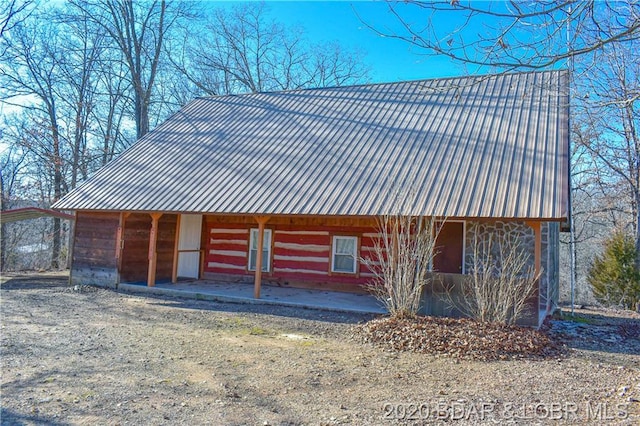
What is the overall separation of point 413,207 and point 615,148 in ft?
40.6

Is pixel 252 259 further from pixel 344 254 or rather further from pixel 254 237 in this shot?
pixel 344 254

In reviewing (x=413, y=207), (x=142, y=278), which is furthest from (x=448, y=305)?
(x=142, y=278)

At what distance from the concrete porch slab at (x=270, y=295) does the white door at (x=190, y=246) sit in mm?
897

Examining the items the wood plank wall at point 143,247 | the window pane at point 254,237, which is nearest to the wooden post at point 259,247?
the window pane at point 254,237

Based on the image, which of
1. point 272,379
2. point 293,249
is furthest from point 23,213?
point 272,379

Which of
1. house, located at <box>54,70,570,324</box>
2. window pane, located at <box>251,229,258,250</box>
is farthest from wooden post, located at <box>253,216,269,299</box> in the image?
window pane, located at <box>251,229,258,250</box>

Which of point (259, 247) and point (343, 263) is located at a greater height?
point (259, 247)

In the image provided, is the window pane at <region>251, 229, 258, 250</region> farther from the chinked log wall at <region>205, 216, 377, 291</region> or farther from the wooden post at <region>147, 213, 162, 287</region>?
→ the wooden post at <region>147, 213, 162, 287</region>

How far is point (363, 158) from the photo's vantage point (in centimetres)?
1209

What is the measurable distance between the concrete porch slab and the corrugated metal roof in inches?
82.4

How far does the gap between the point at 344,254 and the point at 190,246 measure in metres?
5.03

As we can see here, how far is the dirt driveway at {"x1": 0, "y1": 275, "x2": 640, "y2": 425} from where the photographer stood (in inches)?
174

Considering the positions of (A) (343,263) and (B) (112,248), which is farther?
(B) (112,248)

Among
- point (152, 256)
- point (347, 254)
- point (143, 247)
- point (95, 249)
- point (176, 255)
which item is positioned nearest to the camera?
point (152, 256)
